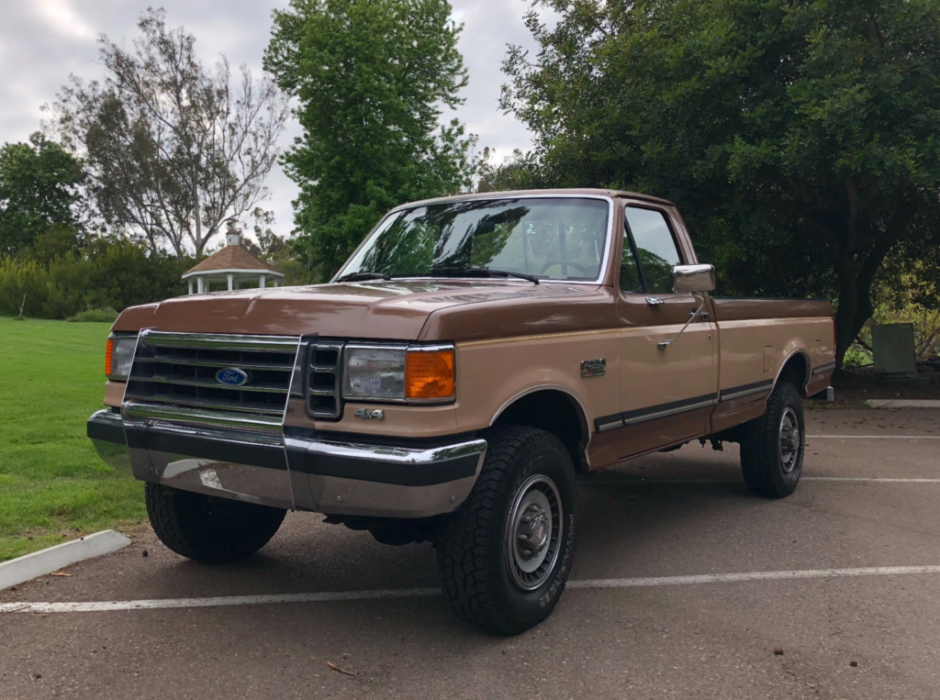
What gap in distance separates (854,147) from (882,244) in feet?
15.4

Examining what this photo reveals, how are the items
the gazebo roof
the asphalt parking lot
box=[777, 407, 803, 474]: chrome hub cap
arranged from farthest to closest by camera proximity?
1. the gazebo roof
2. box=[777, 407, 803, 474]: chrome hub cap
3. the asphalt parking lot

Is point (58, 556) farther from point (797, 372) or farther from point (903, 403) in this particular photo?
point (903, 403)

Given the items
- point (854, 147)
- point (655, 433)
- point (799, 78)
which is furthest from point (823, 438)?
point (655, 433)

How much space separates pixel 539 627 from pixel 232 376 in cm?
179

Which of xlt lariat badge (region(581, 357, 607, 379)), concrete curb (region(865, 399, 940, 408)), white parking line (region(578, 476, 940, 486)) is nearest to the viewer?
xlt lariat badge (region(581, 357, 607, 379))

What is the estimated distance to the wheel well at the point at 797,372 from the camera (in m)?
→ 6.85

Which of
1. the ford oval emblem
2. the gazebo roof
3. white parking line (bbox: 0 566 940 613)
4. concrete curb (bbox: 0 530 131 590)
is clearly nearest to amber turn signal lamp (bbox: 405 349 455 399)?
the ford oval emblem

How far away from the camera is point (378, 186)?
1078 inches

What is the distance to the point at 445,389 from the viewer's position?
331cm

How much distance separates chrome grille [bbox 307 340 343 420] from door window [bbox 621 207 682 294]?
7.36ft

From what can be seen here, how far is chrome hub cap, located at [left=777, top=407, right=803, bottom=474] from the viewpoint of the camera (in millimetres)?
6594

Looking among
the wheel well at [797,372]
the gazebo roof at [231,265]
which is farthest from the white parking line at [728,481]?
the gazebo roof at [231,265]

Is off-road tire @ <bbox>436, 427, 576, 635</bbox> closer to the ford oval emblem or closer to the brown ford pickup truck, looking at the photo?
the brown ford pickup truck

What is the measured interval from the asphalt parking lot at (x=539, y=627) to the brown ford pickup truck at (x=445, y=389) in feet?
0.98
